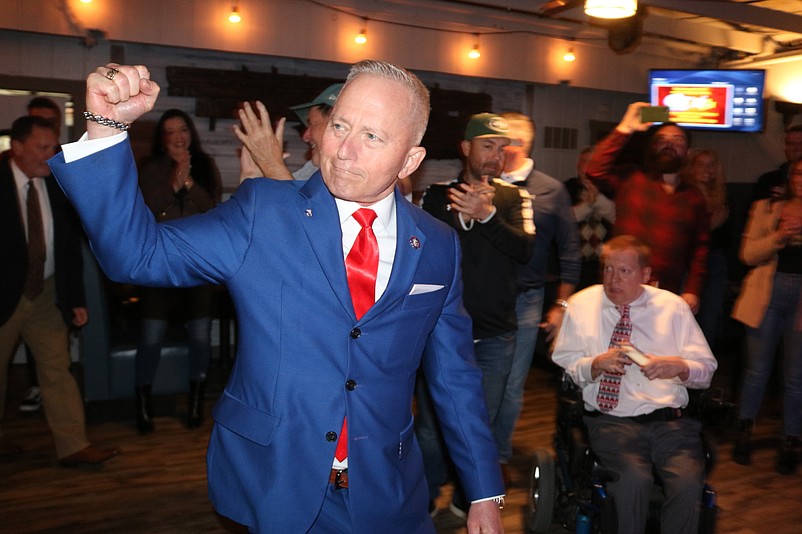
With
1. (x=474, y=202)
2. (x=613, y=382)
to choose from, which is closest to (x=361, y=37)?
(x=474, y=202)

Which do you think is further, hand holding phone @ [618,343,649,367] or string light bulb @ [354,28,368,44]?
string light bulb @ [354,28,368,44]

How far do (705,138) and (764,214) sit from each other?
20.2 feet

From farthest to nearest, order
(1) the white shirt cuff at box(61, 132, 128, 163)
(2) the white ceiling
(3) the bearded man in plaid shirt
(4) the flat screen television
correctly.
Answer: (4) the flat screen television < (2) the white ceiling < (3) the bearded man in plaid shirt < (1) the white shirt cuff at box(61, 132, 128, 163)

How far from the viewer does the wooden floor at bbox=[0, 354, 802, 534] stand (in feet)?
12.1

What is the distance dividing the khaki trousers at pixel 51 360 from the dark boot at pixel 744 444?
12.7ft

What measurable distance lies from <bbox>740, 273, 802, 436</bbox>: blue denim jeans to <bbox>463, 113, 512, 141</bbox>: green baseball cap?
2158mm

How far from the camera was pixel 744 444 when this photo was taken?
4.74 m

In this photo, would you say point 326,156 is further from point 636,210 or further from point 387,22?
point 387,22

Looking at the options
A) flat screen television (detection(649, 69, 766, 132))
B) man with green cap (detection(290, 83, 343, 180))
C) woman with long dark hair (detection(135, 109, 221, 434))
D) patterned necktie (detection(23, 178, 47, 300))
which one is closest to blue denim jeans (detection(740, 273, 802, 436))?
man with green cap (detection(290, 83, 343, 180))

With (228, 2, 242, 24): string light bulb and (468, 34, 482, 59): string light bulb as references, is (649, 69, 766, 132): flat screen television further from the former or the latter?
(228, 2, 242, 24): string light bulb

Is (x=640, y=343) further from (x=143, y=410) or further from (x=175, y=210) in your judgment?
(x=143, y=410)

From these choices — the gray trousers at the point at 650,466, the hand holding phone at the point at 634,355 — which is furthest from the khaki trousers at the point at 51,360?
the hand holding phone at the point at 634,355

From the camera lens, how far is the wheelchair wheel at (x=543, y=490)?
3.55 meters

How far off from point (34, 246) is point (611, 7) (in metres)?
3.74
